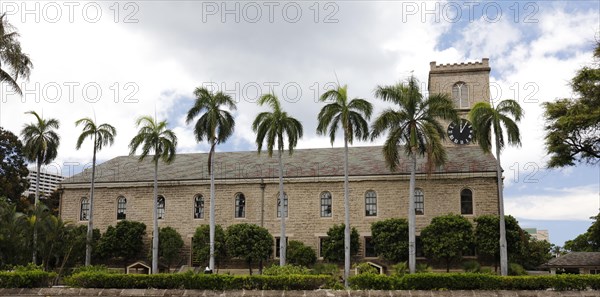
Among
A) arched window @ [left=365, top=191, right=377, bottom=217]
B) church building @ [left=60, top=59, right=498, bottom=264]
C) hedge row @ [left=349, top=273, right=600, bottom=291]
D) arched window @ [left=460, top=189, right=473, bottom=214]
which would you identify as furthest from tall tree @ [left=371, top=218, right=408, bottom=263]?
hedge row @ [left=349, top=273, right=600, bottom=291]

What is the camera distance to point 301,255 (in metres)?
38.4

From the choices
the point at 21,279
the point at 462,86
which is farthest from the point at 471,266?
the point at 21,279

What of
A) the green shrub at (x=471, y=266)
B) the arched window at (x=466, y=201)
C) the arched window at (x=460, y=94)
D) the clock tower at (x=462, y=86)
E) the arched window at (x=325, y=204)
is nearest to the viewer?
the green shrub at (x=471, y=266)

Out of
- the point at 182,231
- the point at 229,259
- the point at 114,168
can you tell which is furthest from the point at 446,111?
the point at 114,168

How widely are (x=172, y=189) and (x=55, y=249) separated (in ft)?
32.9

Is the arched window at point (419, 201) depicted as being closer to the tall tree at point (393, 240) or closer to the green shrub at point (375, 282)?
the tall tree at point (393, 240)

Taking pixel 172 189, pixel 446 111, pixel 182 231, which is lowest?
pixel 182 231

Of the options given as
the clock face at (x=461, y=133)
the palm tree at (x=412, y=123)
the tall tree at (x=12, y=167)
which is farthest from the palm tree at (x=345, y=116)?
the tall tree at (x=12, y=167)

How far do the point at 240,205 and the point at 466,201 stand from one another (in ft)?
51.7

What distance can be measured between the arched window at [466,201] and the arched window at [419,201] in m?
2.51

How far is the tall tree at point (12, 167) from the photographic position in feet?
172

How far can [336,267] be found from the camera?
1412 inches

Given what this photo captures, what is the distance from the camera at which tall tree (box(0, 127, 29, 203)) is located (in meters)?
52.3

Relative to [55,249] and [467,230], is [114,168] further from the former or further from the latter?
[467,230]
